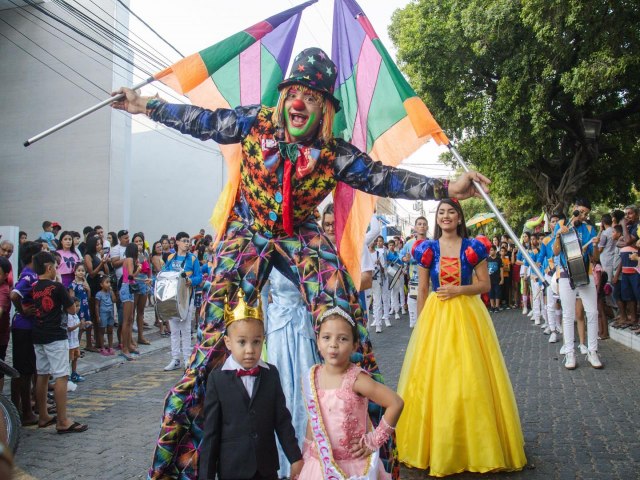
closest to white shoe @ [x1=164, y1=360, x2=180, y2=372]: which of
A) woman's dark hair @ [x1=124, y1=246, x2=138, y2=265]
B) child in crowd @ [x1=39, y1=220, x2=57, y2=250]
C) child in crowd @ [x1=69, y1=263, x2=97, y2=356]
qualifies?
child in crowd @ [x1=69, y1=263, x2=97, y2=356]

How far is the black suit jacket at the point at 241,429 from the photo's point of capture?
2.82 meters

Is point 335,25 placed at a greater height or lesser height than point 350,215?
greater

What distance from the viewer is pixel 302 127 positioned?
3.33 meters

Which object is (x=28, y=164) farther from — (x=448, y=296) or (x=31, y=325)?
(x=448, y=296)

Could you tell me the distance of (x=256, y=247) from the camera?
11.3 ft

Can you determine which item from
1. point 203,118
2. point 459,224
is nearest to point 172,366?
point 459,224

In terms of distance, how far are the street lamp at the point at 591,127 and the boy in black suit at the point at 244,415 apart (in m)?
→ 15.8

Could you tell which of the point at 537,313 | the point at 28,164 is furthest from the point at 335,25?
the point at 28,164

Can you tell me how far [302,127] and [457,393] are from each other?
212 cm

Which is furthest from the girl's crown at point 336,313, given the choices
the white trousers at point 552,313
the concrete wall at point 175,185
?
the concrete wall at point 175,185

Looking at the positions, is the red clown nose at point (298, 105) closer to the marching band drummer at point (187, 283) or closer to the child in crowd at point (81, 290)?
the marching band drummer at point (187, 283)

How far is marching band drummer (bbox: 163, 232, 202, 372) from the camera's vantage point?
28.2 feet

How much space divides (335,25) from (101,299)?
264 inches

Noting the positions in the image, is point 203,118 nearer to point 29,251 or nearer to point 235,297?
point 235,297
